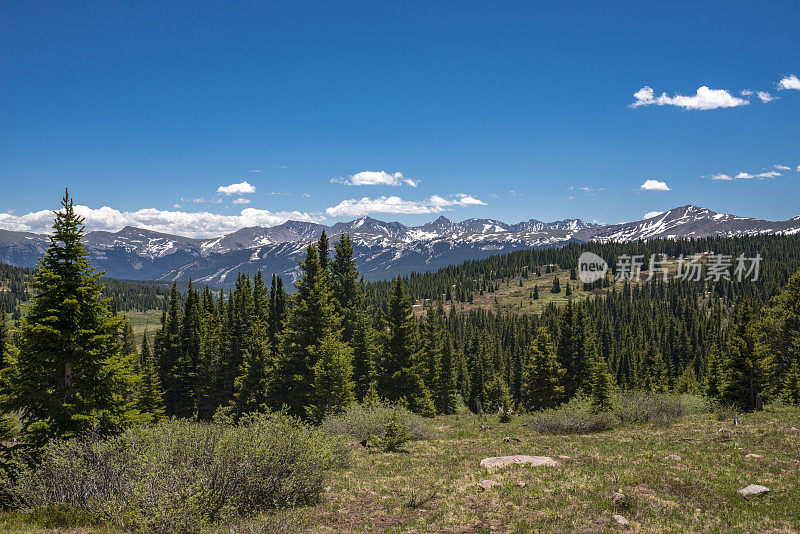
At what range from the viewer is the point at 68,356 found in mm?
17984

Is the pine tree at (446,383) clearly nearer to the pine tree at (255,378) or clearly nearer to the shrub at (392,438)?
the pine tree at (255,378)

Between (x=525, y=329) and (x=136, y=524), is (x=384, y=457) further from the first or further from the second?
(x=525, y=329)

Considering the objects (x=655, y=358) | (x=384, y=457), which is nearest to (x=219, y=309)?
(x=384, y=457)

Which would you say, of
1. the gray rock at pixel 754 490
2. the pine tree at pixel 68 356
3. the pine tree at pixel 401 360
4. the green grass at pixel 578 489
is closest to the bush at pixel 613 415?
the green grass at pixel 578 489

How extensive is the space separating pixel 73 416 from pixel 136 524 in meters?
9.33

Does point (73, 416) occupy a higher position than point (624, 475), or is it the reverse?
point (73, 416)

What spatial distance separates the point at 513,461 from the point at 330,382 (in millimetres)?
17524

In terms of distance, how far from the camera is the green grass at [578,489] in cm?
1166

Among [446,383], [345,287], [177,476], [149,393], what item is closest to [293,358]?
[345,287]

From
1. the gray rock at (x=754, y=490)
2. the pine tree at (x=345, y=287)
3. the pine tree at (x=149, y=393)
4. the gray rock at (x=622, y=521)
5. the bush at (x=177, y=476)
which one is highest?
the pine tree at (x=345, y=287)

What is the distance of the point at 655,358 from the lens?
3607 inches

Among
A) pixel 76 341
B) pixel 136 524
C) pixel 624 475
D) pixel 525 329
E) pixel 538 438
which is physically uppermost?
pixel 76 341

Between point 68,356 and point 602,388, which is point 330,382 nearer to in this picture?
point 68,356

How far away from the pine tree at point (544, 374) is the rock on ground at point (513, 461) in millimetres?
28452
